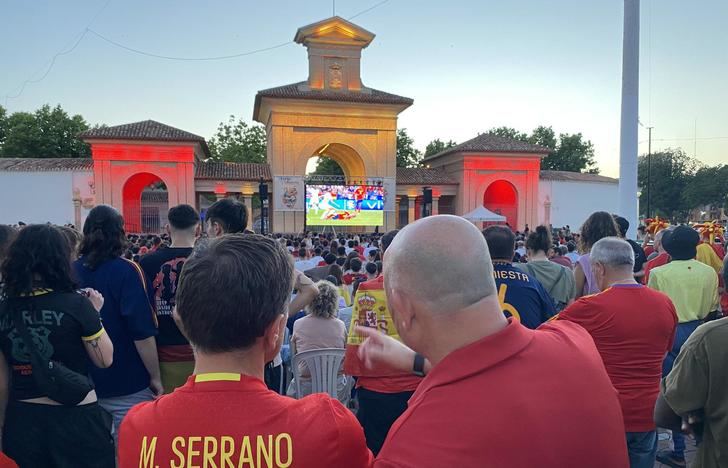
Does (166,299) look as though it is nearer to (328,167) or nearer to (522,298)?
(522,298)

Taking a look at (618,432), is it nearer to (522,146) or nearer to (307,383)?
(307,383)

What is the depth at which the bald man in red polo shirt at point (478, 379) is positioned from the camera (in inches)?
43.1

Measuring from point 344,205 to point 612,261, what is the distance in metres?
22.6

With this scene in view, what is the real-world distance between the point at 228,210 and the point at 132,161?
26025mm

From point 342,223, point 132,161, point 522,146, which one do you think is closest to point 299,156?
point 342,223

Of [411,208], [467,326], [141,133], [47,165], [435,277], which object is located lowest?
[467,326]

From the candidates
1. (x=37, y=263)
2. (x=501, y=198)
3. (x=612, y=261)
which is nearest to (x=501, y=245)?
(x=612, y=261)

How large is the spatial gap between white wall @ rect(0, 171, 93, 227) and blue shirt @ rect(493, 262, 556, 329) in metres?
27.8

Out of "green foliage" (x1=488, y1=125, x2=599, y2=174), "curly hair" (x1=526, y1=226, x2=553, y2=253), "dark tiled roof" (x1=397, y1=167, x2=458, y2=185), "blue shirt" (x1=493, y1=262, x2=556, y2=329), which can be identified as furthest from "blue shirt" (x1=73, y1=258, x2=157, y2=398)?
"green foliage" (x1=488, y1=125, x2=599, y2=174)

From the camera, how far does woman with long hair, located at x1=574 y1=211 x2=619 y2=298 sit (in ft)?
14.2

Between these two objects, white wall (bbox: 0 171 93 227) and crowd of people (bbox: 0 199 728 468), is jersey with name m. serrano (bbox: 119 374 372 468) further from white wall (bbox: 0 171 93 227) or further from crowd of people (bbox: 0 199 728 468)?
white wall (bbox: 0 171 93 227)

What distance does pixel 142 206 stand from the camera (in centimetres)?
2936

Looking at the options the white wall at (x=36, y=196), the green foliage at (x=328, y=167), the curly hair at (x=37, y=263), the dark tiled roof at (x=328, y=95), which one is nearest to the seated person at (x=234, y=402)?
the curly hair at (x=37, y=263)

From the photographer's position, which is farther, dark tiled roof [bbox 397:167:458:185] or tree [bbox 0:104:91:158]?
tree [bbox 0:104:91:158]
